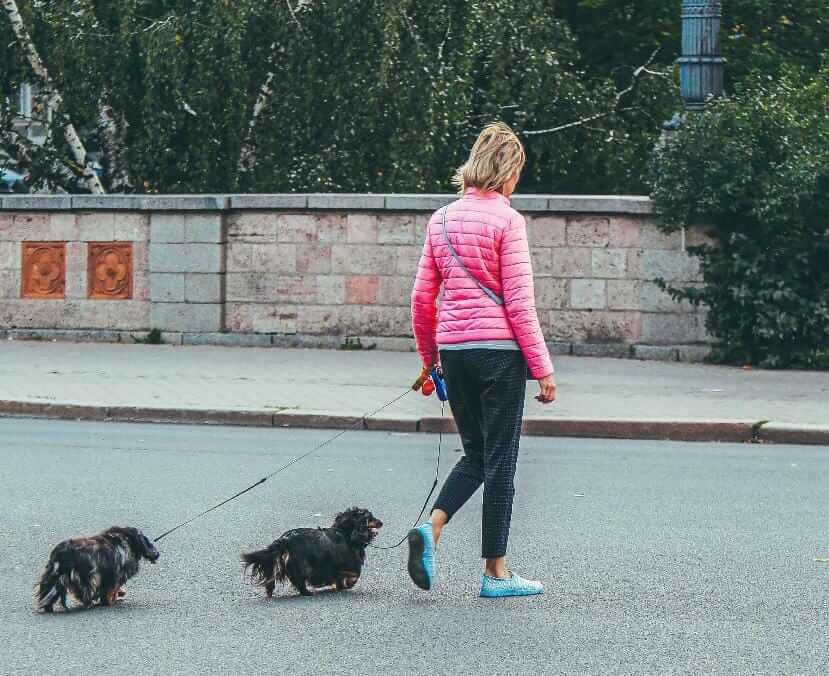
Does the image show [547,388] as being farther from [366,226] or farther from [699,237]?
[366,226]

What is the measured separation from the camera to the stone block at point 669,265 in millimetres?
16188

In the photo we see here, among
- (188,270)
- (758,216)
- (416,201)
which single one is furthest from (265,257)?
(758,216)

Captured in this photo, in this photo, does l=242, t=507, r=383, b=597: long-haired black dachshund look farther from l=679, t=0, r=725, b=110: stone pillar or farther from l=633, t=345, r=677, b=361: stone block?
l=679, t=0, r=725, b=110: stone pillar

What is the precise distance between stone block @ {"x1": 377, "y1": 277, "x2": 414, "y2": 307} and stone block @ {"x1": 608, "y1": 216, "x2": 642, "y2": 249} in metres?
2.07

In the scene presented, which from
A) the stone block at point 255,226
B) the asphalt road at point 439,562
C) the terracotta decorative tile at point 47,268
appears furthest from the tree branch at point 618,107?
the asphalt road at point 439,562

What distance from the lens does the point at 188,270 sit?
1752 cm

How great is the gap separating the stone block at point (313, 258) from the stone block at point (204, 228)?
31.7 inches

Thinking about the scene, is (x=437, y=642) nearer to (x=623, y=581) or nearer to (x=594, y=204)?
(x=623, y=581)

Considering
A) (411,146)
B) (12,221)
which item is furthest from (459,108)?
(12,221)

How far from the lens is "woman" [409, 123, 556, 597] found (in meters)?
6.41

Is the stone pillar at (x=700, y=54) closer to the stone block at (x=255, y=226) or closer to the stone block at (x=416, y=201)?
the stone block at (x=416, y=201)

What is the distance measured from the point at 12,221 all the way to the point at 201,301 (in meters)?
2.17

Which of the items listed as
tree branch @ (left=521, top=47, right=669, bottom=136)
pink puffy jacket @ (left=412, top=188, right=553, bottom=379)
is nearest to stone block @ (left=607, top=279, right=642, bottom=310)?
tree branch @ (left=521, top=47, right=669, bottom=136)

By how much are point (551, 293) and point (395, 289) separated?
155 cm
